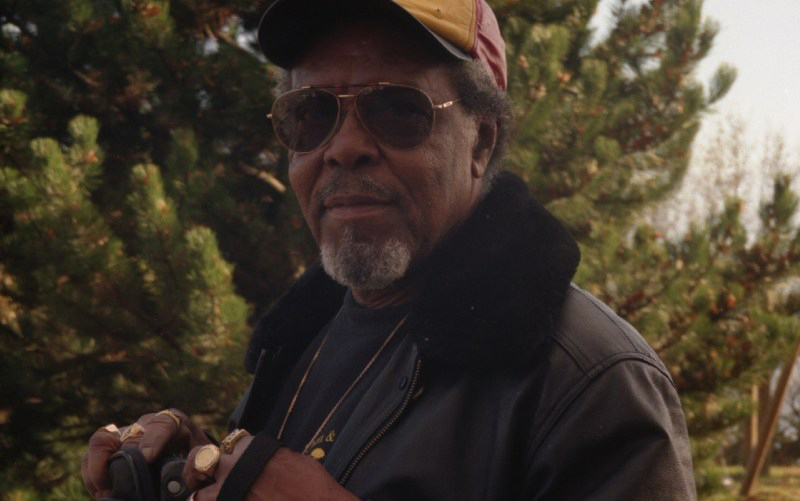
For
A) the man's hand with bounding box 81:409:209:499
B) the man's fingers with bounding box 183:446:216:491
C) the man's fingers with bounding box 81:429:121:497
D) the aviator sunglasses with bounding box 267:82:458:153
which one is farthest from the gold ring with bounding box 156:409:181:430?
the aviator sunglasses with bounding box 267:82:458:153

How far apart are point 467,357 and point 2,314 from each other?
4.16 m

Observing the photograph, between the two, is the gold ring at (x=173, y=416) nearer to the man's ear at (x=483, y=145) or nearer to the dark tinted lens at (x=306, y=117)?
the dark tinted lens at (x=306, y=117)

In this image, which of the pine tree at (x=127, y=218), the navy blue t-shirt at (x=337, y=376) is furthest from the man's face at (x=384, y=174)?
the pine tree at (x=127, y=218)

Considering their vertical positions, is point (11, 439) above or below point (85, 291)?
below

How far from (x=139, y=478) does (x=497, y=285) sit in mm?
745

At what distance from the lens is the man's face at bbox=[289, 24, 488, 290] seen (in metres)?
1.66

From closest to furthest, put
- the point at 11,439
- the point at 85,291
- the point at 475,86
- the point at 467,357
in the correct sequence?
the point at 467,357 → the point at 475,86 → the point at 85,291 → the point at 11,439

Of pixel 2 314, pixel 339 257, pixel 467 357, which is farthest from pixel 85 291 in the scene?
pixel 467 357

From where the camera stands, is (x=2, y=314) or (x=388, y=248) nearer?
(x=388, y=248)

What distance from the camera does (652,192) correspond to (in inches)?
243

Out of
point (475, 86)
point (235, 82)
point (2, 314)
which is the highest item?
point (475, 86)

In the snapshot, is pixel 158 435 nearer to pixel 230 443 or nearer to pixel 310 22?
pixel 230 443

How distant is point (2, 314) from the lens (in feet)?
15.7

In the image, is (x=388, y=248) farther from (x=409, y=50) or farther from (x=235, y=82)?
(x=235, y=82)
